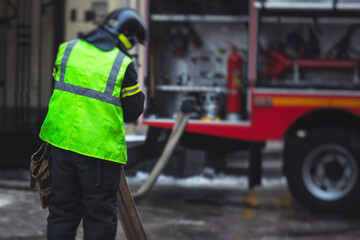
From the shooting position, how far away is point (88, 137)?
3.93 meters

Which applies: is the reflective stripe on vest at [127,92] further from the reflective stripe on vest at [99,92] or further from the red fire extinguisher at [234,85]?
the red fire extinguisher at [234,85]

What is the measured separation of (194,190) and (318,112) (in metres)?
2.06

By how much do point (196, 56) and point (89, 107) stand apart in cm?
527

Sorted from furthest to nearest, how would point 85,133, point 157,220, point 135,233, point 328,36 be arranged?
point 328,36
point 157,220
point 135,233
point 85,133

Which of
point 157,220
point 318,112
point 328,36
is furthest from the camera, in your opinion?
point 328,36

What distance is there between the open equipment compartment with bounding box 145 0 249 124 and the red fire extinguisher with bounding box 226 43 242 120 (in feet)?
0.06

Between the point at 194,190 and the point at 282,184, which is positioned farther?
the point at 282,184

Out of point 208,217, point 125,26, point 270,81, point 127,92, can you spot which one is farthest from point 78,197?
point 270,81

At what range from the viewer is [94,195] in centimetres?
395

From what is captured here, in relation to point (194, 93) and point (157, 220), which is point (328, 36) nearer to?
point (194, 93)

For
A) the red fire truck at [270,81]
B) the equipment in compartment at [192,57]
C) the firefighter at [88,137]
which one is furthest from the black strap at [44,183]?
the equipment in compartment at [192,57]

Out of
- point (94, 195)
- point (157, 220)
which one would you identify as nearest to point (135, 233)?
point (94, 195)

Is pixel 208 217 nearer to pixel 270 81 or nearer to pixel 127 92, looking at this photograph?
pixel 270 81

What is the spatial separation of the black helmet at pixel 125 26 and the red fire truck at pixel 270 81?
380cm
